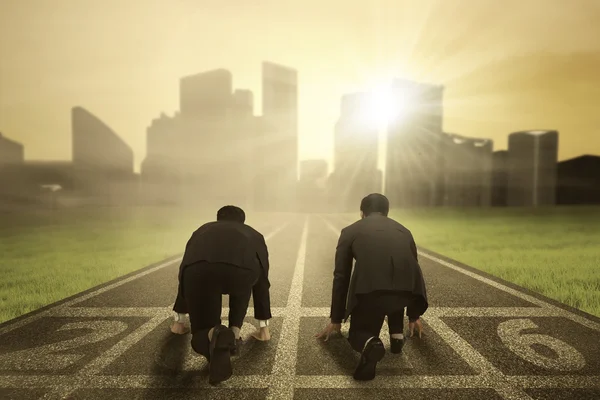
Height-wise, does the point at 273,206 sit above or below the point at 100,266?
below

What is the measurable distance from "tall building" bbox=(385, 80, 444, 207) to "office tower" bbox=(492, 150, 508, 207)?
104 feet

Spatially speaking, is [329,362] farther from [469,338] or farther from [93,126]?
[93,126]

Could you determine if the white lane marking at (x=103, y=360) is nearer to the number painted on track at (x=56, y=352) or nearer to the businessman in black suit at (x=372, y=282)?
the number painted on track at (x=56, y=352)

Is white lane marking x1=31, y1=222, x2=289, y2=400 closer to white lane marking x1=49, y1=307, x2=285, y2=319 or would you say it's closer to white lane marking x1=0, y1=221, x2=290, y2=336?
white lane marking x1=49, y1=307, x2=285, y2=319

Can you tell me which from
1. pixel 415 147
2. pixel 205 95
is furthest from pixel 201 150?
pixel 415 147

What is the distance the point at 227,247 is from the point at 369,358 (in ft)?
5.66

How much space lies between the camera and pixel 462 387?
3660 millimetres

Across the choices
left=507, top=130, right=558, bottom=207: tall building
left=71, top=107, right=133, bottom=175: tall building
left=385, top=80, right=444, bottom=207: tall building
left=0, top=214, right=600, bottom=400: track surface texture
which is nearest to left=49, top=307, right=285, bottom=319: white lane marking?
left=0, top=214, right=600, bottom=400: track surface texture

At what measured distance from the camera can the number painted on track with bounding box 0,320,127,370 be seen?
4.23 m

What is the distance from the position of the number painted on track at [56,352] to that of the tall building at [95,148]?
182m

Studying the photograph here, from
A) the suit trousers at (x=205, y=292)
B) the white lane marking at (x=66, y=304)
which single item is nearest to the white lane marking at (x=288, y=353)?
the suit trousers at (x=205, y=292)

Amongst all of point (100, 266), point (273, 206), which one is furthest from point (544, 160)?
point (100, 266)

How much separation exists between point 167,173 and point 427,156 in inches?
4032

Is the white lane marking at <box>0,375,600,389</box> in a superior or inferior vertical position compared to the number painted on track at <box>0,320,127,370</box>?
superior
